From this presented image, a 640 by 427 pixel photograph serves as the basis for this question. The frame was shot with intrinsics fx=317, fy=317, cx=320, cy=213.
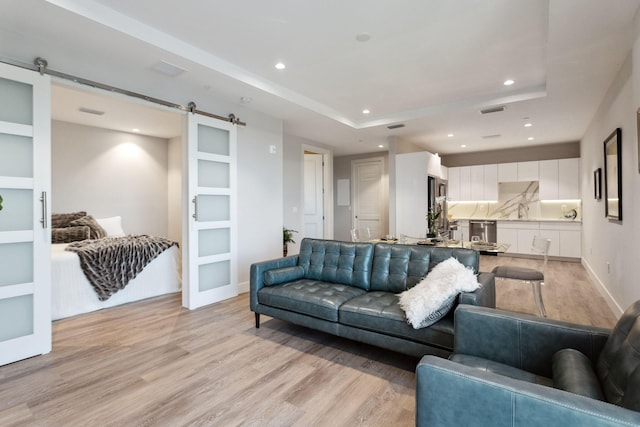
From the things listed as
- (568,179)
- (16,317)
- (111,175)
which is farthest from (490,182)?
(16,317)

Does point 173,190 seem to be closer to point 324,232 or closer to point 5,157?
point 324,232

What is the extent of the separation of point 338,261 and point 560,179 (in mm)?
6463

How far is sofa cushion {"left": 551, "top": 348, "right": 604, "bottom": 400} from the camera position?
3.79ft

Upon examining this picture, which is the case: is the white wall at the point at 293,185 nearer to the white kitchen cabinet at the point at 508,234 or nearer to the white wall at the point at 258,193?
the white wall at the point at 258,193

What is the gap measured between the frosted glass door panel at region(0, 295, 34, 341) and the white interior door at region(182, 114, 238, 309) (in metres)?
1.47

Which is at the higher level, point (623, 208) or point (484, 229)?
point (623, 208)

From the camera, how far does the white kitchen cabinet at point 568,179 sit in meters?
6.86

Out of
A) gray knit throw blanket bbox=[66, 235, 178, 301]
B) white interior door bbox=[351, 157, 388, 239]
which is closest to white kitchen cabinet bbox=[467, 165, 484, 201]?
white interior door bbox=[351, 157, 388, 239]

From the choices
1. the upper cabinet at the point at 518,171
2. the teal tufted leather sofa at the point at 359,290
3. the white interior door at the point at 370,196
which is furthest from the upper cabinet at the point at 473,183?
the teal tufted leather sofa at the point at 359,290

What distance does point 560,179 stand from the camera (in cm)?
704

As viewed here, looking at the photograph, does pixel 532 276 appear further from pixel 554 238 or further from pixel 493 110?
pixel 554 238

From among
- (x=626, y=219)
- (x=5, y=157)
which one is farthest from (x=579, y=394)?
(x=5, y=157)

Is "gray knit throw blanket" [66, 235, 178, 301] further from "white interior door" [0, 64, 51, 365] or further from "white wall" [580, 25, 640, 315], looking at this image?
"white wall" [580, 25, 640, 315]

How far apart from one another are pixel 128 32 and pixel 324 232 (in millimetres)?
5483
